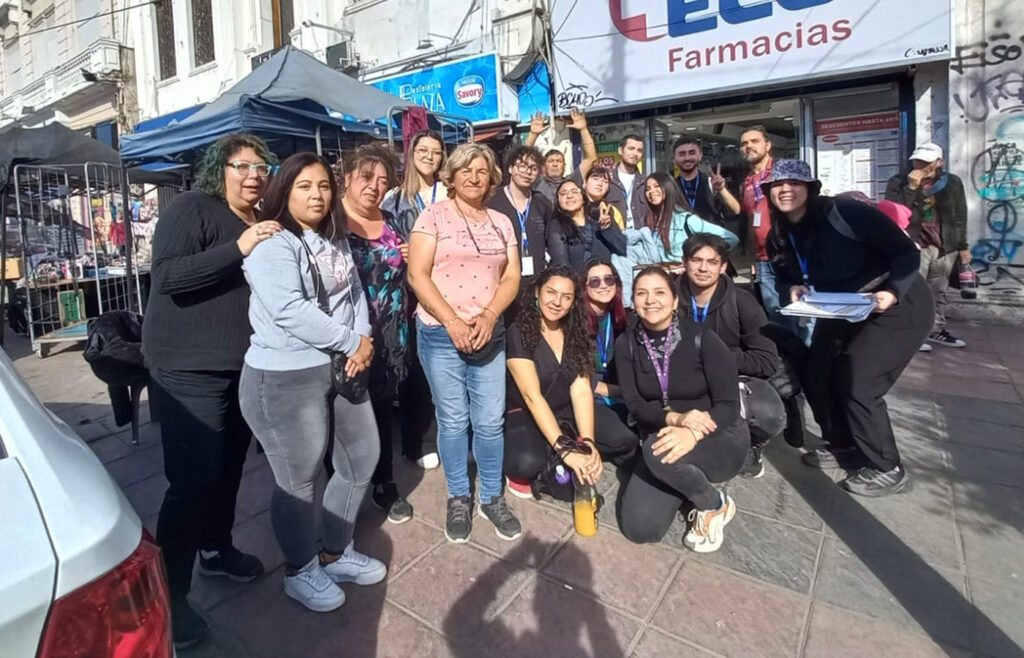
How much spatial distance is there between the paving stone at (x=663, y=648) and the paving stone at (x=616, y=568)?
126mm

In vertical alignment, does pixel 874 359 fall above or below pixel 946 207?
below

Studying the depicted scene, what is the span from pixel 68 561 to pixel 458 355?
6.27ft

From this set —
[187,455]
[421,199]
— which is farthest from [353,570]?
[421,199]

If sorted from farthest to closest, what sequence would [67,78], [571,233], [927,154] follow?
1. [67,78]
2. [927,154]
3. [571,233]

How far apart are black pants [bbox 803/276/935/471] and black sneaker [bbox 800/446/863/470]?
0.17 metres

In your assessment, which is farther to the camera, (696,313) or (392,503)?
(696,313)

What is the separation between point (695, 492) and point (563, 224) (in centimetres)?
217

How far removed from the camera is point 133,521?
104 cm

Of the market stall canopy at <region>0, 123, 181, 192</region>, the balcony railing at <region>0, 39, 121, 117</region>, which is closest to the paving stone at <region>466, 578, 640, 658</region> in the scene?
the market stall canopy at <region>0, 123, 181, 192</region>

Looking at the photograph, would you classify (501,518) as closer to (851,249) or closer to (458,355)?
(458,355)

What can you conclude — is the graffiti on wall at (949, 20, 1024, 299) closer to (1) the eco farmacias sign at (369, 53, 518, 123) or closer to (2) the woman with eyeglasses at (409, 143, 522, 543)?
(1) the eco farmacias sign at (369, 53, 518, 123)

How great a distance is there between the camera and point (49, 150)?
7.27 m

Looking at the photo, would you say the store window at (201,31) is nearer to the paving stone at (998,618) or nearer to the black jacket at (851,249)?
the black jacket at (851,249)

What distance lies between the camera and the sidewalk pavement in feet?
7.16
